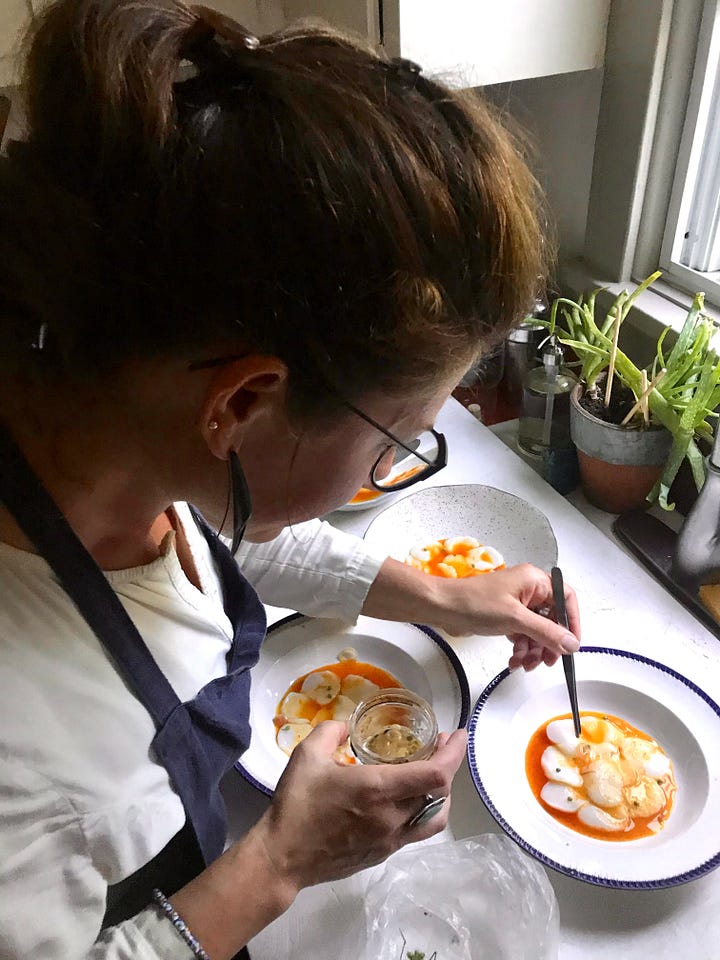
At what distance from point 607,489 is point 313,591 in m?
0.46

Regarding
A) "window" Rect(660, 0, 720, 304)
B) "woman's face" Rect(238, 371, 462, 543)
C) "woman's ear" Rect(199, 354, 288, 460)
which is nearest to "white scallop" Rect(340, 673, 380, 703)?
"woman's face" Rect(238, 371, 462, 543)

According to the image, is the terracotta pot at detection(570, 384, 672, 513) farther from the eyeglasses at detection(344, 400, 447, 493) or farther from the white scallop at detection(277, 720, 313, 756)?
the white scallop at detection(277, 720, 313, 756)

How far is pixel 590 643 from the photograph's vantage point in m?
0.90

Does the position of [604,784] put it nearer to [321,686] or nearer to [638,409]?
[321,686]

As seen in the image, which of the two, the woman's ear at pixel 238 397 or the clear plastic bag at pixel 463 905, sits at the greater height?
the woman's ear at pixel 238 397

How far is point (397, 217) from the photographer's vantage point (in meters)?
0.41

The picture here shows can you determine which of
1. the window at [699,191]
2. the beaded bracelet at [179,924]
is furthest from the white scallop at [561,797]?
the window at [699,191]

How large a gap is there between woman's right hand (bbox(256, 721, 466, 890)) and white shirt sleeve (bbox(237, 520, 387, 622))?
0.23 m

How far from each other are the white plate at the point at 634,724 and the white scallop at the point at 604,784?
0.13 ft

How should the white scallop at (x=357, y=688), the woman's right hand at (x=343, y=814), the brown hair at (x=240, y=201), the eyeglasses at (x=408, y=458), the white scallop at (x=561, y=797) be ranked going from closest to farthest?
the brown hair at (x=240, y=201) < the eyeglasses at (x=408, y=458) < the woman's right hand at (x=343, y=814) < the white scallop at (x=561, y=797) < the white scallop at (x=357, y=688)

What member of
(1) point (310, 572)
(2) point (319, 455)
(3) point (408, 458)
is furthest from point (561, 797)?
(3) point (408, 458)

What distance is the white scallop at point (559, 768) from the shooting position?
2.47 feet

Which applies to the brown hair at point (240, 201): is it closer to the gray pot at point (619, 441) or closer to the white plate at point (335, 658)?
the white plate at point (335, 658)

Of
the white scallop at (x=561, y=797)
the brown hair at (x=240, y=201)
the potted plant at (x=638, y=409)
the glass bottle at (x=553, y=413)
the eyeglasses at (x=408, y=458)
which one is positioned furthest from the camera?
the glass bottle at (x=553, y=413)
